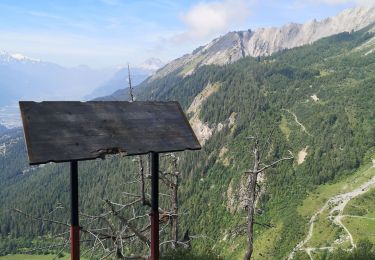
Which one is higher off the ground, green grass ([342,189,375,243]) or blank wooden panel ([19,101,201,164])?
blank wooden panel ([19,101,201,164])

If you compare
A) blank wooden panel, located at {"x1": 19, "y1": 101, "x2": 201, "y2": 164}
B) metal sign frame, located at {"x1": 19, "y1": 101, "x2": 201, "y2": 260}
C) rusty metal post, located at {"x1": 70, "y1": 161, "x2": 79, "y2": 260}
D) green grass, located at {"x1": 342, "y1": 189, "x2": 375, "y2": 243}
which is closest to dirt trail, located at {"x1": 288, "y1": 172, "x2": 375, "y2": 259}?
green grass, located at {"x1": 342, "y1": 189, "x2": 375, "y2": 243}

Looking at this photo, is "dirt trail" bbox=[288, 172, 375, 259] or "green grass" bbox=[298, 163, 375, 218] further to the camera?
"green grass" bbox=[298, 163, 375, 218]

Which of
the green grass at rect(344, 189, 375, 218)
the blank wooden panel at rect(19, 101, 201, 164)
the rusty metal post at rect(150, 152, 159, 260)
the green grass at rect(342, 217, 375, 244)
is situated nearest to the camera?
the blank wooden panel at rect(19, 101, 201, 164)

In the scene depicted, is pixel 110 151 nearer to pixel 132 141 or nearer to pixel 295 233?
pixel 132 141

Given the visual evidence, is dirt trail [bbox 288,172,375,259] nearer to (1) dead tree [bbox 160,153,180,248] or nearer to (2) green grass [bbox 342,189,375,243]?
(2) green grass [bbox 342,189,375,243]

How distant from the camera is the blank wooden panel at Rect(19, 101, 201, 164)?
36.2ft

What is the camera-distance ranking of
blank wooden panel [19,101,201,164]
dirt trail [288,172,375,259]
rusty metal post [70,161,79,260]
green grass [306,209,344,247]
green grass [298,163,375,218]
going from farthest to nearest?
green grass [298,163,375,218]
dirt trail [288,172,375,259]
green grass [306,209,344,247]
rusty metal post [70,161,79,260]
blank wooden panel [19,101,201,164]

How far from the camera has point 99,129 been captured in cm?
1230

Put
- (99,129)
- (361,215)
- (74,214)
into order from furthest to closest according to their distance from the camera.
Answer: (361,215) → (99,129) → (74,214)

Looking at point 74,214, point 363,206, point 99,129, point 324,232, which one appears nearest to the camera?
point 74,214

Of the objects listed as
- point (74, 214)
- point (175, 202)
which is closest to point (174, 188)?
point (175, 202)

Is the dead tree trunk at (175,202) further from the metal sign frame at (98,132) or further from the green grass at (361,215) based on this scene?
the green grass at (361,215)

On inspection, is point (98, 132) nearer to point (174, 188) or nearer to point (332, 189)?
point (174, 188)

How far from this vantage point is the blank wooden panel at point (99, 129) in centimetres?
1103
